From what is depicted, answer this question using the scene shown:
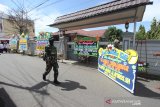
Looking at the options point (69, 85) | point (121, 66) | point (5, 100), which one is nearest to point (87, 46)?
point (121, 66)

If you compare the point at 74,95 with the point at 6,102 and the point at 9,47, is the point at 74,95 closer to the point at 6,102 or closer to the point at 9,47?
the point at 6,102

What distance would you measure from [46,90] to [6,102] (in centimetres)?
146

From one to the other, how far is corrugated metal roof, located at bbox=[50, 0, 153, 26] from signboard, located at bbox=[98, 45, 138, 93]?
86.4 inches

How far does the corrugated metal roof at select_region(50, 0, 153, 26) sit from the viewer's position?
793 cm

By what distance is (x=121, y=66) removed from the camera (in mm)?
6742

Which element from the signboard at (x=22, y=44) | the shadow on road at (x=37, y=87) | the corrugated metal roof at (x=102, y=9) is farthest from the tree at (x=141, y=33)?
the shadow on road at (x=37, y=87)

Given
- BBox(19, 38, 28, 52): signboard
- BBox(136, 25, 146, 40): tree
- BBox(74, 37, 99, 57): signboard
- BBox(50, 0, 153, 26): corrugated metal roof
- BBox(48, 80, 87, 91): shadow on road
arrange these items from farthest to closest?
BBox(136, 25, 146, 40): tree
BBox(19, 38, 28, 52): signboard
BBox(74, 37, 99, 57): signboard
BBox(50, 0, 153, 26): corrugated metal roof
BBox(48, 80, 87, 91): shadow on road

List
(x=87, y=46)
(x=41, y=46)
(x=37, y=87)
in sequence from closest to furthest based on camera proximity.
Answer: (x=37, y=87) < (x=87, y=46) < (x=41, y=46)

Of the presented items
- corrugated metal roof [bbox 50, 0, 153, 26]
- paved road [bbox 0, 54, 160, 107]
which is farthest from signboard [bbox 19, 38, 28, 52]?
paved road [bbox 0, 54, 160, 107]

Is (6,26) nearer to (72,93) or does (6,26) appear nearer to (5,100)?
(5,100)

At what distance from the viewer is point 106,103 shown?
16.4 feet

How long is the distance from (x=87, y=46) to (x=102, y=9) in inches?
102

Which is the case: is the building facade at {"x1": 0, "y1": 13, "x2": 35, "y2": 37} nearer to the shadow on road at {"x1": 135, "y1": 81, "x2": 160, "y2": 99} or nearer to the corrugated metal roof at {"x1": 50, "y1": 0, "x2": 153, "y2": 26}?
the corrugated metal roof at {"x1": 50, "y1": 0, "x2": 153, "y2": 26}

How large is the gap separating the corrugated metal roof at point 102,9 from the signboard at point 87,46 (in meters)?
1.50
